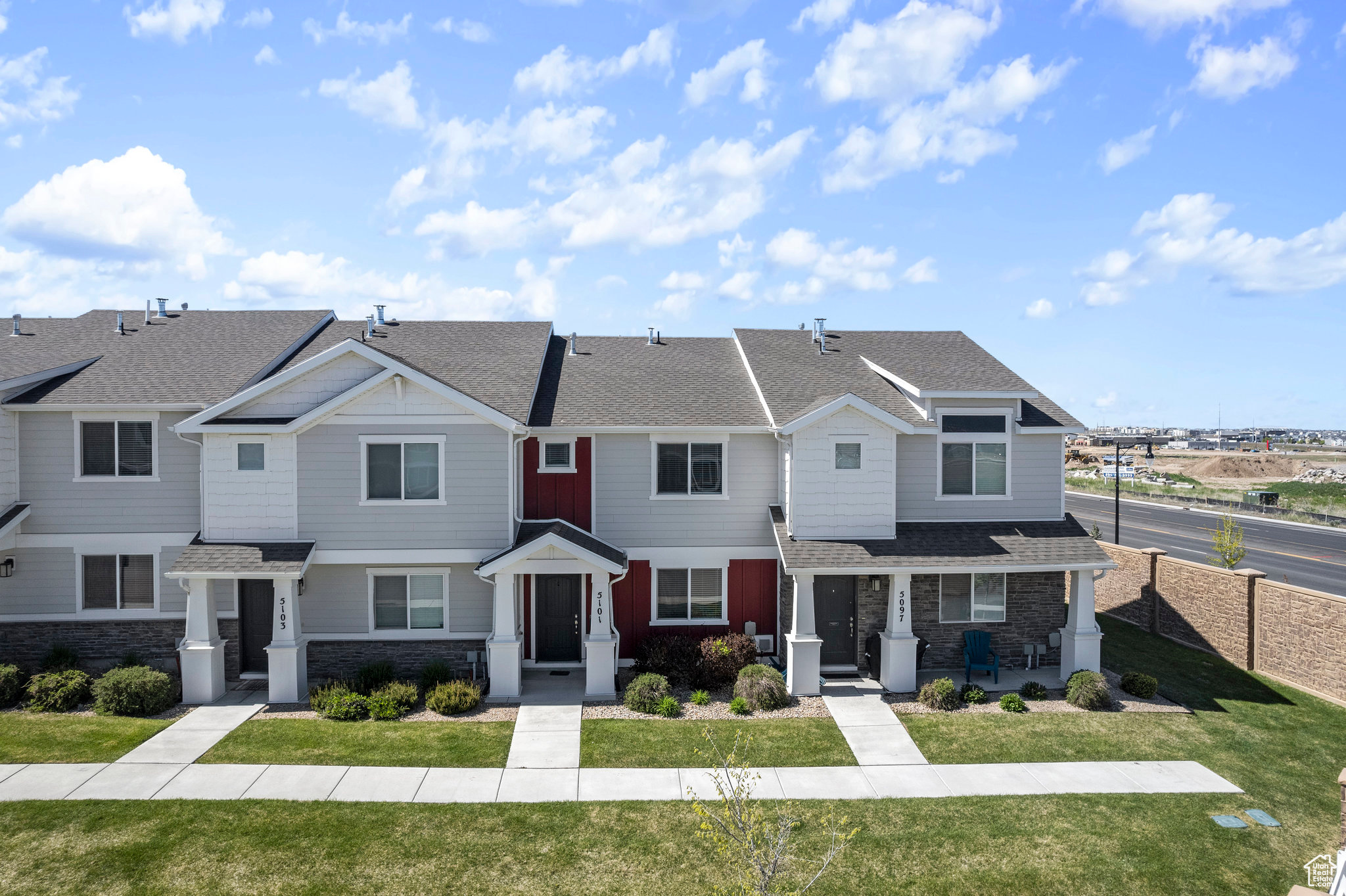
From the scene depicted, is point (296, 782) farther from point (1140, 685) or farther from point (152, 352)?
point (1140, 685)

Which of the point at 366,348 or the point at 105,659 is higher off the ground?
the point at 366,348

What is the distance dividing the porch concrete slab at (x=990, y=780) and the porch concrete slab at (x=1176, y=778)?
174 cm

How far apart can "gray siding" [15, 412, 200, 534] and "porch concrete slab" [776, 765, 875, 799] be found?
543 inches

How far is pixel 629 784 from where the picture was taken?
39.8ft

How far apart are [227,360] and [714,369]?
40.4 ft

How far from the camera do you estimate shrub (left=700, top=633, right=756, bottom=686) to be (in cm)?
1641

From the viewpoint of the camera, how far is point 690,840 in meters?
10.4

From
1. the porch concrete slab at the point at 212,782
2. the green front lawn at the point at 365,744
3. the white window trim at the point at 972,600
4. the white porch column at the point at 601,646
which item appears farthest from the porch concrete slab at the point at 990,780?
the porch concrete slab at the point at 212,782

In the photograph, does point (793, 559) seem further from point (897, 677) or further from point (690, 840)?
point (690, 840)

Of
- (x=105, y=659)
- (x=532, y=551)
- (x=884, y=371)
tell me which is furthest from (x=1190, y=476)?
(x=105, y=659)

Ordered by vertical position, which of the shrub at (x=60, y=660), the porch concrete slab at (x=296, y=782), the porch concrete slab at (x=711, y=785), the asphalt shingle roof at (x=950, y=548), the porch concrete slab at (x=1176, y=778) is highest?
the asphalt shingle roof at (x=950, y=548)

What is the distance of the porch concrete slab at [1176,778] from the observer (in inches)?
476

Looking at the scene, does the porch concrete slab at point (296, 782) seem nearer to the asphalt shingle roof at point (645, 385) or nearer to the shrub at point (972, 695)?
the asphalt shingle roof at point (645, 385)

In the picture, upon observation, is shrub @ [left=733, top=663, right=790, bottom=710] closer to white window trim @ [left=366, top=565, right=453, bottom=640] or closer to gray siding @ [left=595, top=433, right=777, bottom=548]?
gray siding @ [left=595, top=433, right=777, bottom=548]
